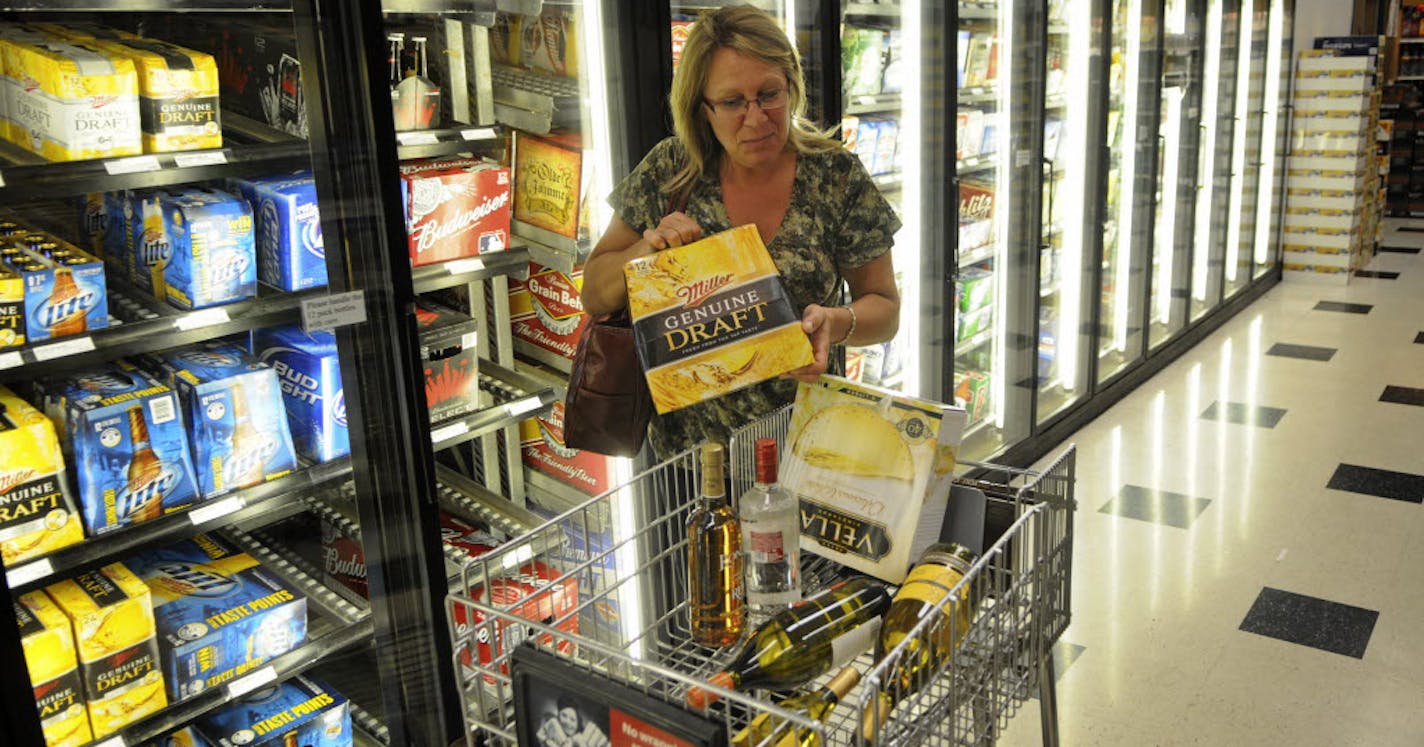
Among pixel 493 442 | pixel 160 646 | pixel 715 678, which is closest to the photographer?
pixel 715 678

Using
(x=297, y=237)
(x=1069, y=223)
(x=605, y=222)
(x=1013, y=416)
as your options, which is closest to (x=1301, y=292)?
(x=1069, y=223)

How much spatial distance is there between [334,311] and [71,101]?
53cm

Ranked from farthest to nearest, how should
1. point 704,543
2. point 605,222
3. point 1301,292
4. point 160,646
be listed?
point 1301,292, point 605,222, point 160,646, point 704,543

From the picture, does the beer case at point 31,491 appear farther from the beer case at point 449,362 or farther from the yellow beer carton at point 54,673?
the beer case at point 449,362

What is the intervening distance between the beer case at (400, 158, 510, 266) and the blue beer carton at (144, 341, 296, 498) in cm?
38

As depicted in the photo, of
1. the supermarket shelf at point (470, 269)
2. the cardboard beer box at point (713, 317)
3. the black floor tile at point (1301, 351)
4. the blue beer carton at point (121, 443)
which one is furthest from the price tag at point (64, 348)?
the black floor tile at point (1301, 351)

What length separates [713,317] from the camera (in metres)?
1.53

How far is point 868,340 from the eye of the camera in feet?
6.17

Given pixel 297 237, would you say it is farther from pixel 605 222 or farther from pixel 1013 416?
pixel 1013 416

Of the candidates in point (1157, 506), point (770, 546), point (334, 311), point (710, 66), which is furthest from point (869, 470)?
point (1157, 506)

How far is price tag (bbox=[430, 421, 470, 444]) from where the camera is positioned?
2297mm

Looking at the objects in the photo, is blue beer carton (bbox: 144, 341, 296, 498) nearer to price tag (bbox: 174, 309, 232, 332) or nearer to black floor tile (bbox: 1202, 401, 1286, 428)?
price tag (bbox: 174, 309, 232, 332)

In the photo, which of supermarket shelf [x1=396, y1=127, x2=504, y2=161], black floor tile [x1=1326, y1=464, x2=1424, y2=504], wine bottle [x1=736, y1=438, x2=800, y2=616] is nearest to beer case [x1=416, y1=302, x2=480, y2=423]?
supermarket shelf [x1=396, y1=127, x2=504, y2=161]

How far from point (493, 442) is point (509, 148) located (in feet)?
2.36
